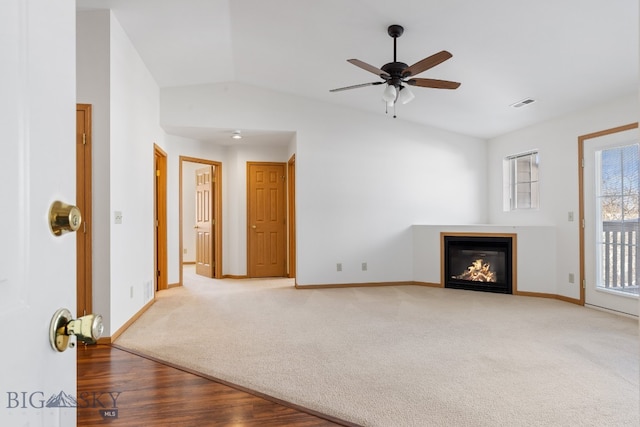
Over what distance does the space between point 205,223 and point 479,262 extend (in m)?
4.67

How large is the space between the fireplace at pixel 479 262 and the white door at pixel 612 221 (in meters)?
1.01

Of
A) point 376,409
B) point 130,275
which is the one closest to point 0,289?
point 376,409

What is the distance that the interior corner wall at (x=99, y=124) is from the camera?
337cm

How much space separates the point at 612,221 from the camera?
439 centimetres

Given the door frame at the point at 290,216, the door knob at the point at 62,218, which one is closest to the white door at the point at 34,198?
the door knob at the point at 62,218

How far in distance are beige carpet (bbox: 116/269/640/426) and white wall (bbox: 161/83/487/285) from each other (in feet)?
3.23

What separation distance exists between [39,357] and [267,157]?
658 centimetres

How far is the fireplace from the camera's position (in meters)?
5.52

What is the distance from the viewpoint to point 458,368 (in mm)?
2717

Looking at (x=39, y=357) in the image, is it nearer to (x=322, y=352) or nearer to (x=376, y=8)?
(x=322, y=352)

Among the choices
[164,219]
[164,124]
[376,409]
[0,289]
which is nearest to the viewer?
[0,289]

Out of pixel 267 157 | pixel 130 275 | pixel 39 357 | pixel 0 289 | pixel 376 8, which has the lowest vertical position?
pixel 130 275

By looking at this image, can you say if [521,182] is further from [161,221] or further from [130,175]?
[161,221]

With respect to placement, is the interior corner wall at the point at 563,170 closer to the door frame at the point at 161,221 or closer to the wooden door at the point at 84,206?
the wooden door at the point at 84,206
